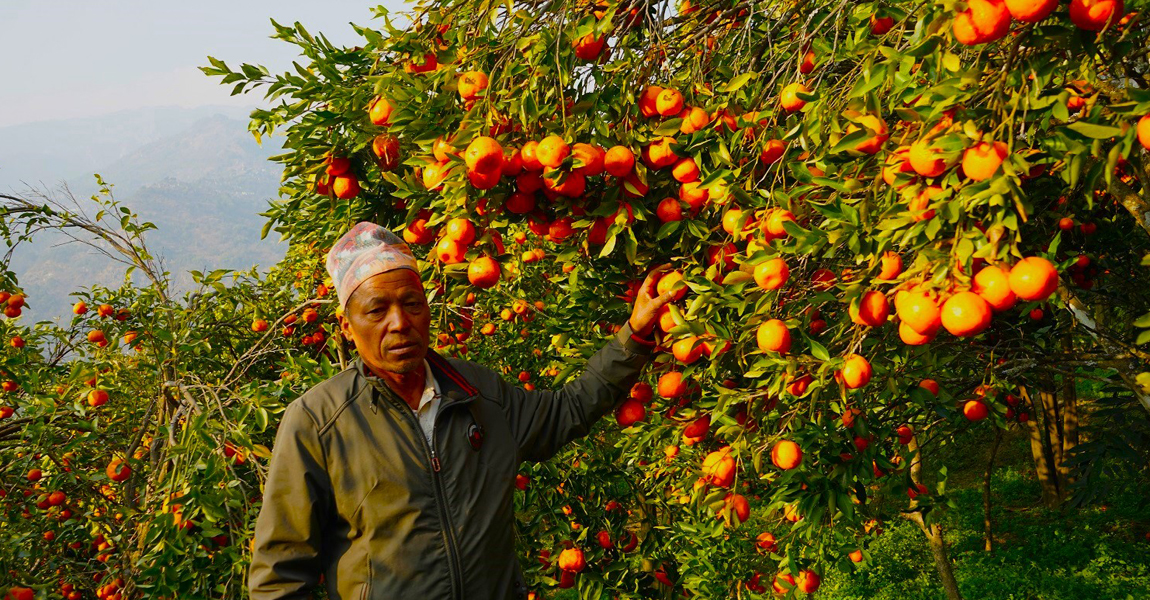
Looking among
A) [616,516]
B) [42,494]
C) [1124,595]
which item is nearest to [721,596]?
[616,516]

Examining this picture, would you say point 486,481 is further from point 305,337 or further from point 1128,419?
point 1128,419

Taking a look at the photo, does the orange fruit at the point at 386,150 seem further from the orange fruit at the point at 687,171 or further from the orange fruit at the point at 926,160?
the orange fruit at the point at 926,160

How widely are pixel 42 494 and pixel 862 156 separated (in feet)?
11.8

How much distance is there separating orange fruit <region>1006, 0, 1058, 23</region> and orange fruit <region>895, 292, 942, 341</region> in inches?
18.5

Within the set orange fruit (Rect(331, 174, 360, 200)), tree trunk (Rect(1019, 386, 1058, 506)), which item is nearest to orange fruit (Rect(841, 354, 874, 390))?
orange fruit (Rect(331, 174, 360, 200))

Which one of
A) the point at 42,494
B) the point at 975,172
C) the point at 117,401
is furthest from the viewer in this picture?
the point at 117,401

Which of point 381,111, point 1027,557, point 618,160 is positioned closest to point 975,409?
point 618,160

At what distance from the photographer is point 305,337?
4.23m

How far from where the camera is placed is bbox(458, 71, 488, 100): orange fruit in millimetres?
1789

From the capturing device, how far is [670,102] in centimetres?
190

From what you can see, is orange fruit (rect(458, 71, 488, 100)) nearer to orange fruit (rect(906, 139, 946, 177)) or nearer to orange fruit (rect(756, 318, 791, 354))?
orange fruit (rect(756, 318, 791, 354))

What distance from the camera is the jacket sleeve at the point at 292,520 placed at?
4.95ft

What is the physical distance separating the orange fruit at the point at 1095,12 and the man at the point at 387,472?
0.98m

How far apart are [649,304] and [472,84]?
28.7 inches
